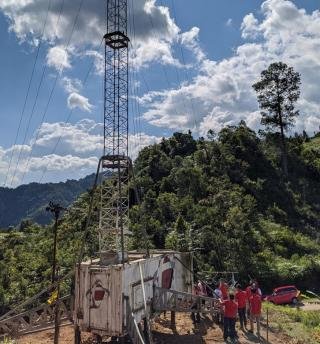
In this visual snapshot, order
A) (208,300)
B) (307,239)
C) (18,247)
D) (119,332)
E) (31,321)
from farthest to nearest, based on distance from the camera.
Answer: (18,247), (307,239), (208,300), (31,321), (119,332)

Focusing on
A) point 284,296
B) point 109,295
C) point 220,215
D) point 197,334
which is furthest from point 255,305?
point 220,215

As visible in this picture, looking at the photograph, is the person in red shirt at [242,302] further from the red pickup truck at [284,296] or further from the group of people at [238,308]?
the red pickup truck at [284,296]

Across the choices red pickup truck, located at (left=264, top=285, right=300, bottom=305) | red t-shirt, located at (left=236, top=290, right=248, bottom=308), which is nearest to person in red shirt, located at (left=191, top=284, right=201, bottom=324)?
red t-shirt, located at (left=236, top=290, right=248, bottom=308)

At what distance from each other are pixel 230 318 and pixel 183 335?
269 centimetres

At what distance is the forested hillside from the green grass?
26.0ft

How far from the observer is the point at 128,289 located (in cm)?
1692

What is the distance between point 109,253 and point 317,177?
55630 millimetres

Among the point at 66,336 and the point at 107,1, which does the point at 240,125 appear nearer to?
the point at 107,1

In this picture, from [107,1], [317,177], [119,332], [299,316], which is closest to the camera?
[119,332]

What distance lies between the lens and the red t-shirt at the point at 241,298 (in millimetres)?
19070

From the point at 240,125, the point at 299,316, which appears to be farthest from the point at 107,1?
the point at 240,125

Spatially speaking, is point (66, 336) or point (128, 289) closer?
point (128, 289)

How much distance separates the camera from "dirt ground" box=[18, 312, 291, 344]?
18686 millimetres

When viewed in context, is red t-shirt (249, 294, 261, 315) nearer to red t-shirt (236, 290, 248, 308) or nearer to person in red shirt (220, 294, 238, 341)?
red t-shirt (236, 290, 248, 308)
